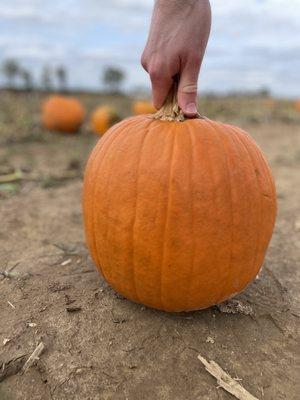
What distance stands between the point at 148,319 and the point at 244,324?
59 cm

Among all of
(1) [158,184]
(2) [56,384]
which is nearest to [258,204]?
(1) [158,184]

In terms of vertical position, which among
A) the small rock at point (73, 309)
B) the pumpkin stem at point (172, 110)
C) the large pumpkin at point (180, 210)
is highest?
the pumpkin stem at point (172, 110)

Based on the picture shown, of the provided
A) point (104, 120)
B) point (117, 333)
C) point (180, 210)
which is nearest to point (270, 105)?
point (104, 120)

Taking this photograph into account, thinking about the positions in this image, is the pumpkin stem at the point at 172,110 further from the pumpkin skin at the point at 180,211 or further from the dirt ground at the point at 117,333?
the dirt ground at the point at 117,333

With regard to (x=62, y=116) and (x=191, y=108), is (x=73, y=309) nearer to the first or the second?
(x=191, y=108)

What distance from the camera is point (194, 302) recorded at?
8.14 feet

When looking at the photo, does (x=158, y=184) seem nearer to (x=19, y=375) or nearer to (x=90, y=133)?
(x=19, y=375)

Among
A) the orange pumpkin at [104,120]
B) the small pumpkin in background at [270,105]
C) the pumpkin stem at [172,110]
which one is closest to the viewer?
the pumpkin stem at [172,110]

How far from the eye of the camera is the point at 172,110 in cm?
256

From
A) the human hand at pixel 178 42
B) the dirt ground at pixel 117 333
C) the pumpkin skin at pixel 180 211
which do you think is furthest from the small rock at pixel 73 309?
the human hand at pixel 178 42

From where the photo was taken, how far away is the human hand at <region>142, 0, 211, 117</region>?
2.27 metres

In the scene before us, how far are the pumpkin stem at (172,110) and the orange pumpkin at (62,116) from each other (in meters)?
7.11

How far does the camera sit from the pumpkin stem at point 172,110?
2517mm

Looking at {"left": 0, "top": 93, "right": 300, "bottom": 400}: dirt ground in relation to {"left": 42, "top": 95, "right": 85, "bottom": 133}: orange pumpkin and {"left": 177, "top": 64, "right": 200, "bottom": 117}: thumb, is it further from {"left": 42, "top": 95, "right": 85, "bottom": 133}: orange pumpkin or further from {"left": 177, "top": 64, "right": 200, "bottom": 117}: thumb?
{"left": 42, "top": 95, "right": 85, "bottom": 133}: orange pumpkin
